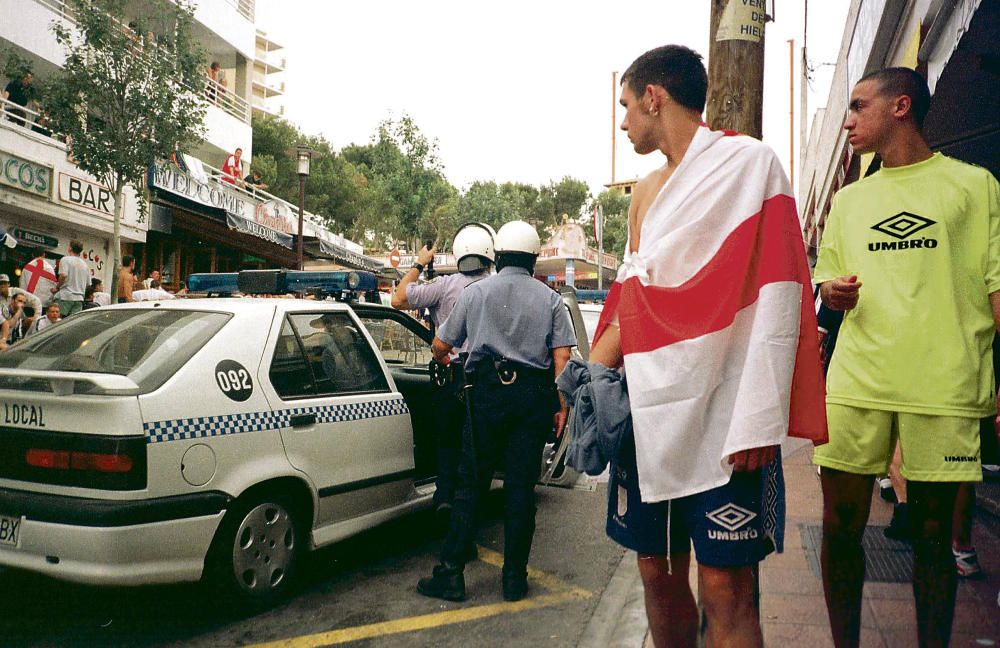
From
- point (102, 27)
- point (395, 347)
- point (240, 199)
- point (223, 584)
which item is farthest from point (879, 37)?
point (240, 199)

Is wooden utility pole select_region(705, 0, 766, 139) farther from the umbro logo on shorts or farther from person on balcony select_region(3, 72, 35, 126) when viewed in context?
person on balcony select_region(3, 72, 35, 126)

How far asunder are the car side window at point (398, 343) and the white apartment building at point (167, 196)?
11.9m

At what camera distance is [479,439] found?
4.11 meters

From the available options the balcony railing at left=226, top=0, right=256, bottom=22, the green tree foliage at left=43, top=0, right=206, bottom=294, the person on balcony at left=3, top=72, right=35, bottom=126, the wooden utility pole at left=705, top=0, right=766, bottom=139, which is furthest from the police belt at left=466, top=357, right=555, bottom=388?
the balcony railing at left=226, top=0, right=256, bottom=22

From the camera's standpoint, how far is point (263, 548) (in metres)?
3.75

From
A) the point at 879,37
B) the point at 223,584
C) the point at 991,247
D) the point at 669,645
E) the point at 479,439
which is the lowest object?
the point at 223,584

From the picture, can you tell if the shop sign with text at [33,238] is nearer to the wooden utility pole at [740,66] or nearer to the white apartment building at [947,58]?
the white apartment building at [947,58]

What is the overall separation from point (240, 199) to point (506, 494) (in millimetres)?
20018

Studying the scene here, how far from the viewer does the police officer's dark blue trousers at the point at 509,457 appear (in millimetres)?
4020

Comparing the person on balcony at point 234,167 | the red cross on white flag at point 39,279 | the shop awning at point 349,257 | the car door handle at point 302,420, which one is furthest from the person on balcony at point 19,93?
the car door handle at point 302,420

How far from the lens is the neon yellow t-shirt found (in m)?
2.42

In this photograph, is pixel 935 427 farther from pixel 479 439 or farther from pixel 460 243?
pixel 460 243

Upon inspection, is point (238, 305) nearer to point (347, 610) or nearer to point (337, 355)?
point (337, 355)

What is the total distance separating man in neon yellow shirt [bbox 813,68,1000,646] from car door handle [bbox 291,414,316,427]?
2385mm
